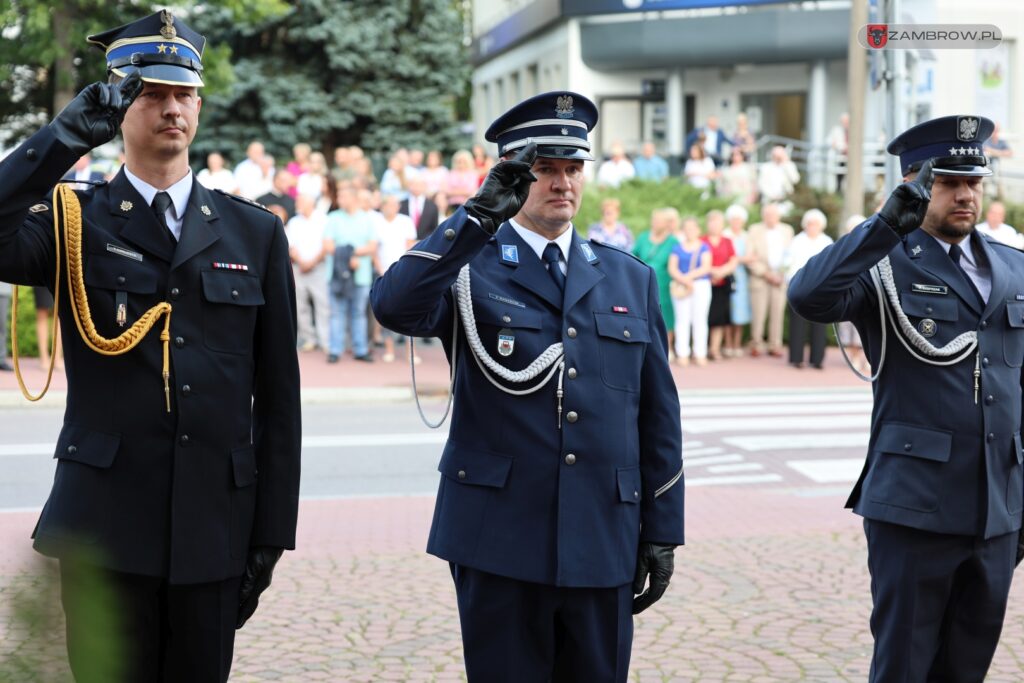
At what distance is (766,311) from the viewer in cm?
1866

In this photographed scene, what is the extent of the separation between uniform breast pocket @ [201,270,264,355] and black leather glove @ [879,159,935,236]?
1923mm

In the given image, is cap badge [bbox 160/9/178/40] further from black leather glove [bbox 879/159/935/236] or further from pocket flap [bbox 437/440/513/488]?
black leather glove [bbox 879/159/935/236]

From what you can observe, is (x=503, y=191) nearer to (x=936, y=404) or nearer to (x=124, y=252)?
(x=124, y=252)

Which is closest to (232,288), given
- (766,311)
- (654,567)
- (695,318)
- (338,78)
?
(654,567)

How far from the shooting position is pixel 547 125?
3945mm

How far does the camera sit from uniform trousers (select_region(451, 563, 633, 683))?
378cm

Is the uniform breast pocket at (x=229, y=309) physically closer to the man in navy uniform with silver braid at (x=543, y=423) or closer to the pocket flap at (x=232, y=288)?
the pocket flap at (x=232, y=288)

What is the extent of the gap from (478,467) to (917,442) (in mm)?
1485

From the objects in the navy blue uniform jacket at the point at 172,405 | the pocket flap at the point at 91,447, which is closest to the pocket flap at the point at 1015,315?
the navy blue uniform jacket at the point at 172,405

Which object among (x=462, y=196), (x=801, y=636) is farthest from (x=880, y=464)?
(x=462, y=196)

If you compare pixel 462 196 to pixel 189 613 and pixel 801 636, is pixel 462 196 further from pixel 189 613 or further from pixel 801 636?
pixel 189 613

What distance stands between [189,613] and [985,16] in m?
33.9

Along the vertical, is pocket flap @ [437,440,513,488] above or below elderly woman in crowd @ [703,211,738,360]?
below

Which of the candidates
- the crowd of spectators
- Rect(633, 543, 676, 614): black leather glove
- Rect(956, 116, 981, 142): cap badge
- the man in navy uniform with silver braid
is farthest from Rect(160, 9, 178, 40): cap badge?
the crowd of spectators
